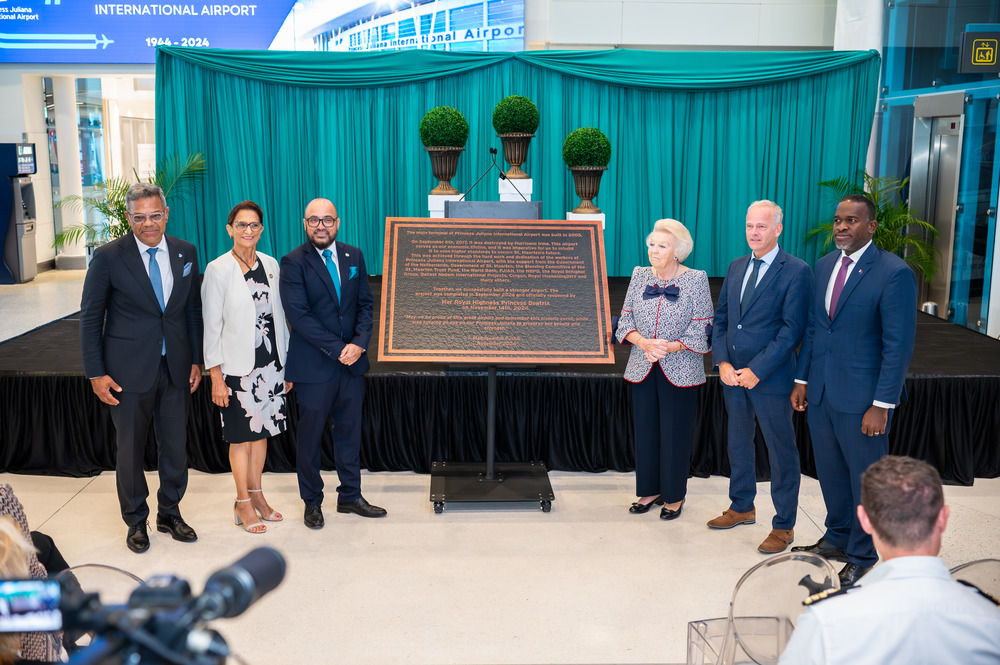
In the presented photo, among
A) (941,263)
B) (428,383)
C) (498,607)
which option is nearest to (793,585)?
→ (498,607)

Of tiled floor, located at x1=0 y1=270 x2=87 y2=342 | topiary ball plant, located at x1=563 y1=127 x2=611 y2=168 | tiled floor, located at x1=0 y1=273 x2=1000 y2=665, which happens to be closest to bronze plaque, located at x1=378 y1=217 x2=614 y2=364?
tiled floor, located at x1=0 y1=273 x2=1000 y2=665

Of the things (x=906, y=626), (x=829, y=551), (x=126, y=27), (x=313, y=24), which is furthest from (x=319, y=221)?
(x=126, y=27)

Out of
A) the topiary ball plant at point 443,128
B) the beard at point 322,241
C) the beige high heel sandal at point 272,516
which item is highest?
the topiary ball plant at point 443,128

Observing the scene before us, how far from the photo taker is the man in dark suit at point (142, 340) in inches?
147

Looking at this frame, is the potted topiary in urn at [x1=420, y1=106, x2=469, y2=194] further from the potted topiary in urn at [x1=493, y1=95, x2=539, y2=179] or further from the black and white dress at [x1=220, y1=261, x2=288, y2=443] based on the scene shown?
the black and white dress at [x1=220, y1=261, x2=288, y2=443]

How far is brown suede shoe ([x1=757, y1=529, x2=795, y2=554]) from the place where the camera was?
4.05 meters

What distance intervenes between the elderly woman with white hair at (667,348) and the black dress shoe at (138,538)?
95.6 inches

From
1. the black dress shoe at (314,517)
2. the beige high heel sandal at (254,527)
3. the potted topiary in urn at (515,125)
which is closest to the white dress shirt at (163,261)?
the beige high heel sandal at (254,527)

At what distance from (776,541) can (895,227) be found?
5288 millimetres

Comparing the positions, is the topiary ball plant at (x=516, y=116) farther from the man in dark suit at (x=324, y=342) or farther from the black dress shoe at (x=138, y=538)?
the black dress shoe at (x=138, y=538)

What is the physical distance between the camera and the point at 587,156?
24.5ft

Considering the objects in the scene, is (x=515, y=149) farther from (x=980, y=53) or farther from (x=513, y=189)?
(x=980, y=53)

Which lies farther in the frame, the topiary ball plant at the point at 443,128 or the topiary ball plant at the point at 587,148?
the topiary ball plant at the point at 587,148

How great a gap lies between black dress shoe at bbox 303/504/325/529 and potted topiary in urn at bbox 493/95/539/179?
3.84 m
